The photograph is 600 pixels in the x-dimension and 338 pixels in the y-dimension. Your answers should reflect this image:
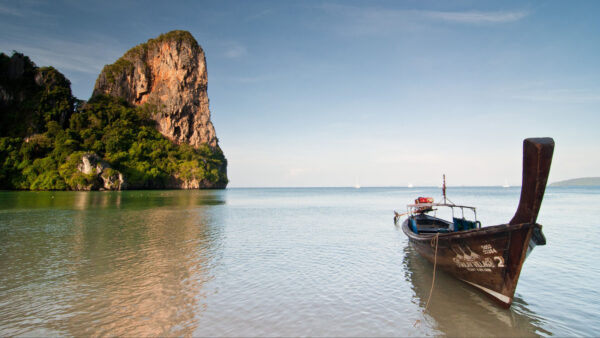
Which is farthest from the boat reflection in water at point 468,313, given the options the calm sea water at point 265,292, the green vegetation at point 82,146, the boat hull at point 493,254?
the green vegetation at point 82,146

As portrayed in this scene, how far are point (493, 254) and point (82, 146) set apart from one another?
110820 mm

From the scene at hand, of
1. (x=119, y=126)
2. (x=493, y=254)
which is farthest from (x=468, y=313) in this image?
(x=119, y=126)

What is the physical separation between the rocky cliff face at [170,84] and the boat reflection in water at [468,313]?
139346 millimetres

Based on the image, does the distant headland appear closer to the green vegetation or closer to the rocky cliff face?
the green vegetation

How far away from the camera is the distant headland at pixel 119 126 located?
8031cm

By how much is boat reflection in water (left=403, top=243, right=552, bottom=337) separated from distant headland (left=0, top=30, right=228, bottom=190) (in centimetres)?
9358

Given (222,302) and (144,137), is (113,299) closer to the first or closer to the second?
(222,302)

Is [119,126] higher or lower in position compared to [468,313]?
higher

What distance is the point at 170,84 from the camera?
13750cm

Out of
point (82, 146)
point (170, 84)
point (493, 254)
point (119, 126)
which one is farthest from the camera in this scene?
point (170, 84)

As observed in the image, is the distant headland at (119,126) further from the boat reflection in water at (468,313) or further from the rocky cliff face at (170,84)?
the boat reflection in water at (468,313)

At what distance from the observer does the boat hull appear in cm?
682

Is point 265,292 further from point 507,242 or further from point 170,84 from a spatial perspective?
point 170,84

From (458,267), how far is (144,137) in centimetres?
12768
